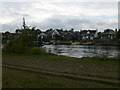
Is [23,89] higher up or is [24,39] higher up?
[24,39]

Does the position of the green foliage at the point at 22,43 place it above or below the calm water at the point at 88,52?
above

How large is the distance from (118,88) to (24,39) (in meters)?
16.2

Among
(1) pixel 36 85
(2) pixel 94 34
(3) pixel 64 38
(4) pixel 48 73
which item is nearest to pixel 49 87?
(1) pixel 36 85

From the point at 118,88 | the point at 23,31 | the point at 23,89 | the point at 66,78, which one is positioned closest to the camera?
the point at 23,89

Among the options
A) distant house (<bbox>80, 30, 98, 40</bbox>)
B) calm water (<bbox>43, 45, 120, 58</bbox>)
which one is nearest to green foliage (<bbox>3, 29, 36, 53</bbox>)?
calm water (<bbox>43, 45, 120, 58</bbox>)

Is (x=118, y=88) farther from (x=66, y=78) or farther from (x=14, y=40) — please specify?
(x=14, y=40)

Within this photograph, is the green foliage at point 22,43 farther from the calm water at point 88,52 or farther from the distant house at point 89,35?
the distant house at point 89,35

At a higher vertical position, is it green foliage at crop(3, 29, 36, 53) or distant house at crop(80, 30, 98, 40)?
distant house at crop(80, 30, 98, 40)

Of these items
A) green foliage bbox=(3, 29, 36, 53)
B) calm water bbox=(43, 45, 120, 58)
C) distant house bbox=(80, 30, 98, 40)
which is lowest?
calm water bbox=(43, 45, 120, 58)

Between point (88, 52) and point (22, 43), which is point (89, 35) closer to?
point (88, 52)

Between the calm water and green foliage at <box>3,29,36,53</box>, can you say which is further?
green foliage at <box>3,29,36,53</box>

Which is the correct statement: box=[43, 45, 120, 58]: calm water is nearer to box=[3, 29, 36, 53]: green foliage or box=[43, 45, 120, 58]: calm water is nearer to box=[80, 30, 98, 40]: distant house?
box=[3, 29, 36, 53]: green foliage

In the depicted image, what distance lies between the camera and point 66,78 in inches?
306

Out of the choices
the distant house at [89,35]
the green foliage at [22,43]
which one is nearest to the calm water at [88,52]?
the green foliage at [22,43]
